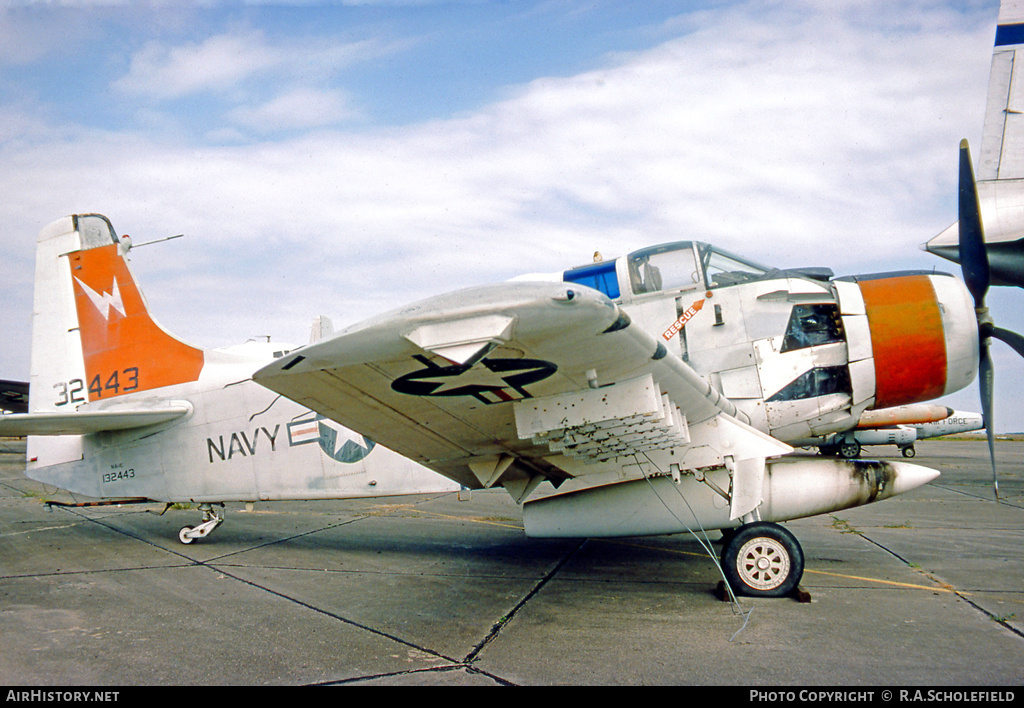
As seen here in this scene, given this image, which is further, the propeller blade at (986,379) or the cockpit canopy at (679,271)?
the cockpit canopy at (679,271)

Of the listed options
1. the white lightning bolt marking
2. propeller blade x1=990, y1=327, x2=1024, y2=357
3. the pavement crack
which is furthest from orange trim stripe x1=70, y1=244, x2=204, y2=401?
propeller blade x1=990, y1=327, x2=1024, y2=357

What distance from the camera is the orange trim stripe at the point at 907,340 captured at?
5.30 metres

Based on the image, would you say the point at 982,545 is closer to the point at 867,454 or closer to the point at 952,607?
the point at 952,607

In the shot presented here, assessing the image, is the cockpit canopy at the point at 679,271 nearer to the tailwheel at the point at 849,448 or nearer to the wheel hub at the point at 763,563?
the wheel hub at the point at 763,563

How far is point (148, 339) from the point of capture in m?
7.77

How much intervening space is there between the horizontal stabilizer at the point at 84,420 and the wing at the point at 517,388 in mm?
3683

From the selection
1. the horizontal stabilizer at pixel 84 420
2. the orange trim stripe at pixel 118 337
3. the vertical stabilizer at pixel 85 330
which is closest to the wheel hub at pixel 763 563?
the horizontal stabilizer at pixel 84 420

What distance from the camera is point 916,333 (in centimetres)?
532

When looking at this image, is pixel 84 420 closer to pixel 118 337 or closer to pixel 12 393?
pixel 118 337

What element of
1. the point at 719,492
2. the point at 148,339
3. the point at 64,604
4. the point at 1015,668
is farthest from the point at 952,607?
the point at 148,339

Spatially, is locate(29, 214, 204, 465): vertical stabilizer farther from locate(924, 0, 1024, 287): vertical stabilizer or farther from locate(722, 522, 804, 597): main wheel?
locate(924, 0, 1024, 287): vertical stabilizer

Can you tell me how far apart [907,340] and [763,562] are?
7.71 feet

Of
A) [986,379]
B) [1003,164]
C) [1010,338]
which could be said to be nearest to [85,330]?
[986,379]
